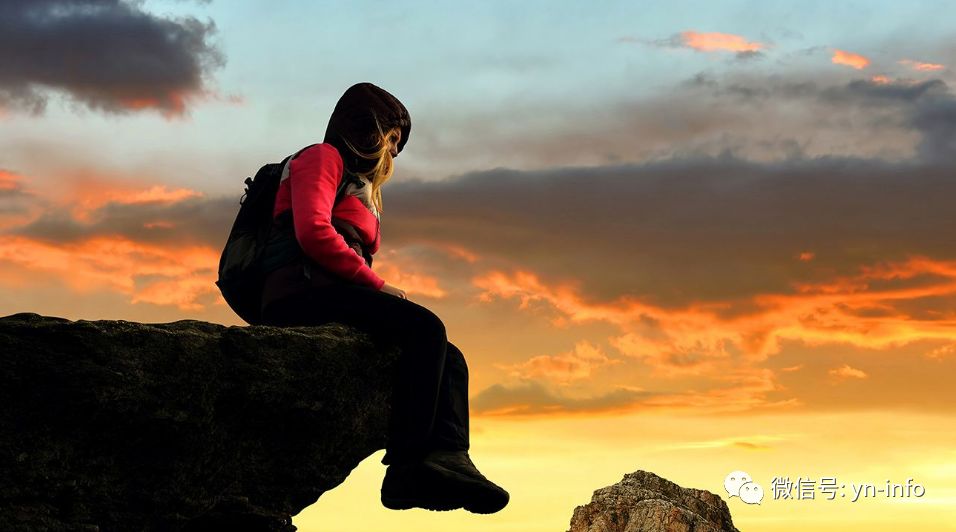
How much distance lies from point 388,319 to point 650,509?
5.36 m

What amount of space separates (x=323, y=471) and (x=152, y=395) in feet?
5.11

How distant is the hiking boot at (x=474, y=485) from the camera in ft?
25.3

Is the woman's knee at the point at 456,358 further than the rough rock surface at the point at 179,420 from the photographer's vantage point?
Yes

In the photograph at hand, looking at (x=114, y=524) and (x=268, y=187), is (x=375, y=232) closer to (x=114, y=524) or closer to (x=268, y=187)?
(x=268, y=187)

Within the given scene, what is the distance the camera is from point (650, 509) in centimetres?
1198

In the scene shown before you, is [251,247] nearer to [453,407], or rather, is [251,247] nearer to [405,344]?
[405,344]

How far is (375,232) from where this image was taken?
8.45 m

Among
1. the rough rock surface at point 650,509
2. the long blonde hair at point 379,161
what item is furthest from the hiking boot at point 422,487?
the rough rock surface at point 650,509

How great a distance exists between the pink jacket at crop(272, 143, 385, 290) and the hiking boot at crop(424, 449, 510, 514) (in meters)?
1.34

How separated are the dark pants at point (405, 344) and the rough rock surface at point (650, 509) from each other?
4.58m

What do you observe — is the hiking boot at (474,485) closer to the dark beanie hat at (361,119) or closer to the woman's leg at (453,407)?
the woman's leg at (453,407)

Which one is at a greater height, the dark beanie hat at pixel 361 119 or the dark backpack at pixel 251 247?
the dark beanie hat at pixel 361 119

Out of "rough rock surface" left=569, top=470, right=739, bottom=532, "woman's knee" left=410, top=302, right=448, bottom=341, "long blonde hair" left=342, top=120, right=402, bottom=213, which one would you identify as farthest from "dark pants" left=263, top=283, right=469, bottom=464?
"rough rock surface" left=569, top=470, right=739, bottom=532

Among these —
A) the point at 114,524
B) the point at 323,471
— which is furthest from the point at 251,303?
the point at 114,524
